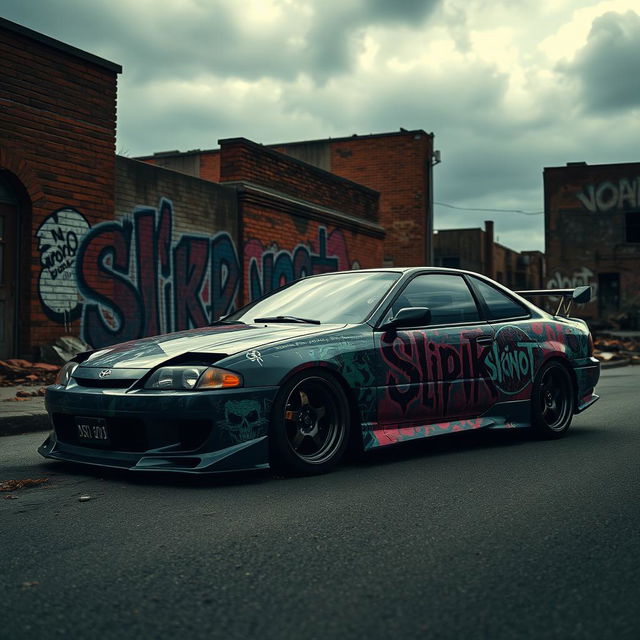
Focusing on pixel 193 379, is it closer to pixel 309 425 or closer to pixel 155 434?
pixel 155 434

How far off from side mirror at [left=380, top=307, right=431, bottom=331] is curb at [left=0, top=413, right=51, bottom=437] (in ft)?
11.8

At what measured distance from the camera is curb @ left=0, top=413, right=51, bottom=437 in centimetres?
737

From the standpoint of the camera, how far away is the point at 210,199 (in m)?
15.2

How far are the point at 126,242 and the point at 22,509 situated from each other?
915 cm

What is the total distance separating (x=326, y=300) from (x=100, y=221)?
23.9 ft

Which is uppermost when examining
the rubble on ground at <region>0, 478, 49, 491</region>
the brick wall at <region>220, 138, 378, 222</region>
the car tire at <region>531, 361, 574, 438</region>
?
the brick wall at <region>220, 138, 378, 222</region>

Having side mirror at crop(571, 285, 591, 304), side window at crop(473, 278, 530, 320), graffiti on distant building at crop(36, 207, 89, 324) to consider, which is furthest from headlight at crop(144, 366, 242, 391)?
graffiti on distant building at crop(36, 207, 89, 324)

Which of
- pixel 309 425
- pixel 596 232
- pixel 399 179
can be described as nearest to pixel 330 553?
pixel 309 425

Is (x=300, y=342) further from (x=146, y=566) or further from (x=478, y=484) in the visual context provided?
(x=146, y=566)

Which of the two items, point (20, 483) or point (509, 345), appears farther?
point (509, 345)

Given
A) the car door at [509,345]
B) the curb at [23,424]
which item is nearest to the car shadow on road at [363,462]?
the car door at [509,345]

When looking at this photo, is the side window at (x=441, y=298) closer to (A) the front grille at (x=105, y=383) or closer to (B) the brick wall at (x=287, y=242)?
(A) the front grille at (x=105, y=383)

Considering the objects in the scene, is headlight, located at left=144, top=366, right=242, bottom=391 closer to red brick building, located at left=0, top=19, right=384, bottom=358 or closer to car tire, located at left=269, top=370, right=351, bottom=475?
car tire, located at left=269, top=370, right=351, bottom=475

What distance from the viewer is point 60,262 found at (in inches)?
463
